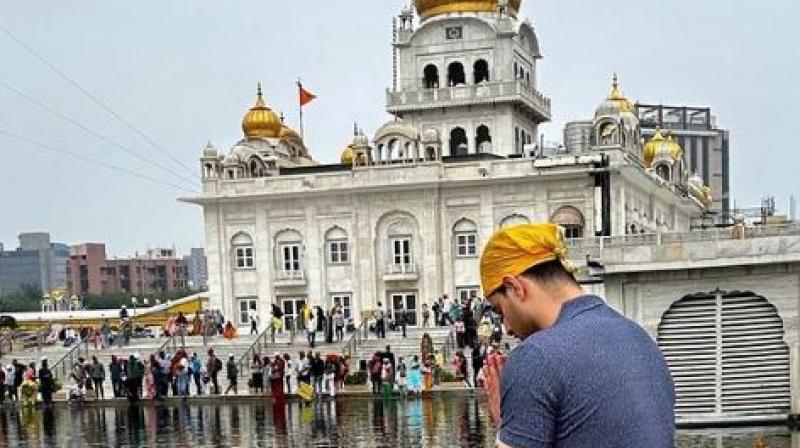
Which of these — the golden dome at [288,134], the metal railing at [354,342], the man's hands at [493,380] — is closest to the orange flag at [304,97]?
the golden dome at [288,134]

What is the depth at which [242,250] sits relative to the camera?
5097cm

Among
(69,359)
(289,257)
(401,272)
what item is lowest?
(69,359)

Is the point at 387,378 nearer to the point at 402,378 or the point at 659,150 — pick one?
the point at 402,378

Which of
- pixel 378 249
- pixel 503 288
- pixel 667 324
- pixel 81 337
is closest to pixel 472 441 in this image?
pixel 667 324

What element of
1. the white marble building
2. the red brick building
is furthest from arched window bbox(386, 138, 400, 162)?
the red brick building

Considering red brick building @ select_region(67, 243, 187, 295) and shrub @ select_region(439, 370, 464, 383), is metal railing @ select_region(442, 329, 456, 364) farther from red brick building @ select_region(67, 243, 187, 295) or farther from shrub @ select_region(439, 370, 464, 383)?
red brick building @ select_region(67, 243, 187, 295)

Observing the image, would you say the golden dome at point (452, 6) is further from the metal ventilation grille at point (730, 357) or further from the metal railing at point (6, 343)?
the metal ventilation grille at point (730, 357)

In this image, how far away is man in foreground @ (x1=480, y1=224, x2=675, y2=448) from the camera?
286 cm

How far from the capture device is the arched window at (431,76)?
5800 centimetres

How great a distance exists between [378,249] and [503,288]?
45.9 m

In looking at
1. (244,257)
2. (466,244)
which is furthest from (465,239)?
(244,257)

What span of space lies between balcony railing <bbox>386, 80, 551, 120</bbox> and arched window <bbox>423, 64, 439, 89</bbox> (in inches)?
45.5

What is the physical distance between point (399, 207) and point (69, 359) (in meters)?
15.8

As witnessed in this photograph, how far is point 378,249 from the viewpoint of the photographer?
161 ft
